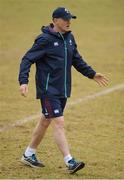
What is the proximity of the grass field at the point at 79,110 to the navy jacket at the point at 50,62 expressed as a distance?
3.25ft

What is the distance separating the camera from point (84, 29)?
30.0m

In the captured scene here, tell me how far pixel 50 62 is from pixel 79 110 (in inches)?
197

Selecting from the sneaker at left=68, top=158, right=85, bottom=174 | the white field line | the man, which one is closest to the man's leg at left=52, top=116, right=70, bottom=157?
the man

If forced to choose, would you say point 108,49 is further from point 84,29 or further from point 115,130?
point 115,130

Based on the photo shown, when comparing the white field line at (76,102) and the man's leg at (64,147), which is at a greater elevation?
the man's leg at (64,147)

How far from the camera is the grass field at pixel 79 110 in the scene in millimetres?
9547

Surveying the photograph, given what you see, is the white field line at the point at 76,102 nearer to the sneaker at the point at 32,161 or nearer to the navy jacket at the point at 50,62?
the sneaker at the point at 32,161

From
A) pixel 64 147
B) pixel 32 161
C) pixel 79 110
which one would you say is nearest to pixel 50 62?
pixel 64 147

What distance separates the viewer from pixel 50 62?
926 centimetres

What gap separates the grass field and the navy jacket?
0.99 metres

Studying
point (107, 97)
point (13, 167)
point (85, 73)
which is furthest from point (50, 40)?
point (107, 97)

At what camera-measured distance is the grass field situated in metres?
9.55

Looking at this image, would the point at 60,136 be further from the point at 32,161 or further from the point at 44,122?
the point at 32,161

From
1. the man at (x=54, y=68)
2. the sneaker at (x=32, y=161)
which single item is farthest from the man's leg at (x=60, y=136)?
the sneaker at (x=32, y=161)
